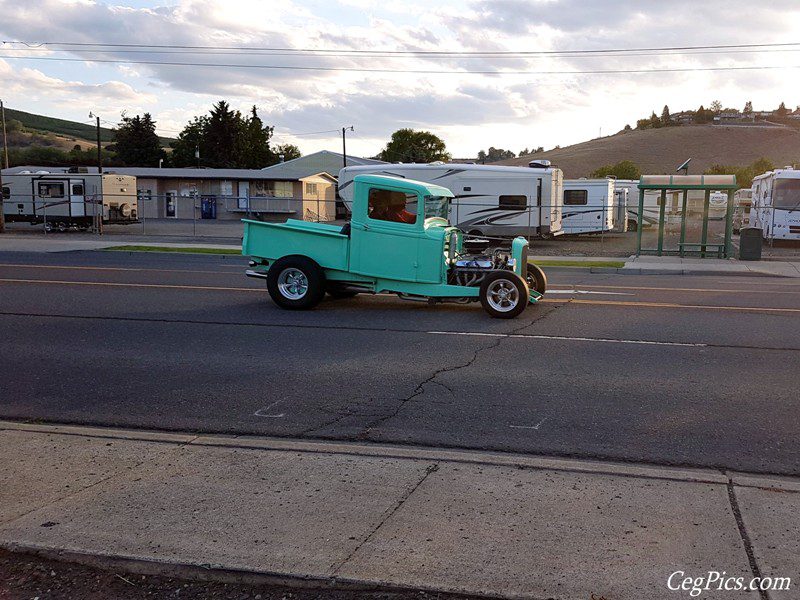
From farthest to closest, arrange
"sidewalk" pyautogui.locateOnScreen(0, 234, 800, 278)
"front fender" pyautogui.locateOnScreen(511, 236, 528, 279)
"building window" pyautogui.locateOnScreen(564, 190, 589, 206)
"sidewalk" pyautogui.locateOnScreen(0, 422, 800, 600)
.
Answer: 1. "building window" pyautogui.locateOnScreen(564, 190, 589, 206)
2. "sidewalk" pyautogui.locateOnScreen(0, 234, 800, 278)
3. "front fender" pyautogui.locateOnScreen(511, 236, 528, 279)
4. "sidewalk" pyautogui.locateOnScreen(0, 422, 800, 600)

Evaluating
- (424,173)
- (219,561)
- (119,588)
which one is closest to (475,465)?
(219,561)

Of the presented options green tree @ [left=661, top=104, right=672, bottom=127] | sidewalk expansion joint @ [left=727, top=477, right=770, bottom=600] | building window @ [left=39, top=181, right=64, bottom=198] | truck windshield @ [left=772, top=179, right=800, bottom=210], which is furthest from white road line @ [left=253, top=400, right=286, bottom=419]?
green tree @ [left=661, top=104, right=672, bottom=127]

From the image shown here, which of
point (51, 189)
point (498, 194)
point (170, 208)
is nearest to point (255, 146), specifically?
point (170, 208)

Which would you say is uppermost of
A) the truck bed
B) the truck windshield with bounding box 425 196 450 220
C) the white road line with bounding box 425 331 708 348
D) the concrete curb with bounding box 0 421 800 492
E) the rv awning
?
the rv awning

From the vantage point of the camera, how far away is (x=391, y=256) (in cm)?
1220

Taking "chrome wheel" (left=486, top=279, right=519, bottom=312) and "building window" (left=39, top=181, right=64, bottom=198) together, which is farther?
"building window" (left=39, top=181, right=64, bottom=198)

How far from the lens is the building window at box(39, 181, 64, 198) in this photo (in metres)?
38.8

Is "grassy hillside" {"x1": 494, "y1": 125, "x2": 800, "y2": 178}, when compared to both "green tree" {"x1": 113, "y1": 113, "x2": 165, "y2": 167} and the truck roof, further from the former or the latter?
the truck roof

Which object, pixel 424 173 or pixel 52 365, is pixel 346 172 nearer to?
pixel 424 173

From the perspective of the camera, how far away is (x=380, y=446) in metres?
6.00

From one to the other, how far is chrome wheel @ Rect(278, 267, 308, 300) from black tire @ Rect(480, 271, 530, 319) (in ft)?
9.34

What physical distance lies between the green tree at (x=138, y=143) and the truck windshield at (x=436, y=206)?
85691mm

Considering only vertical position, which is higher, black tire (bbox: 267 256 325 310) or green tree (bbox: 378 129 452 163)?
green tree (bbox: 378 129 452 163)

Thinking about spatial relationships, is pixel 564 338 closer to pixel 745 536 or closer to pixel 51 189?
pixel 745 536
